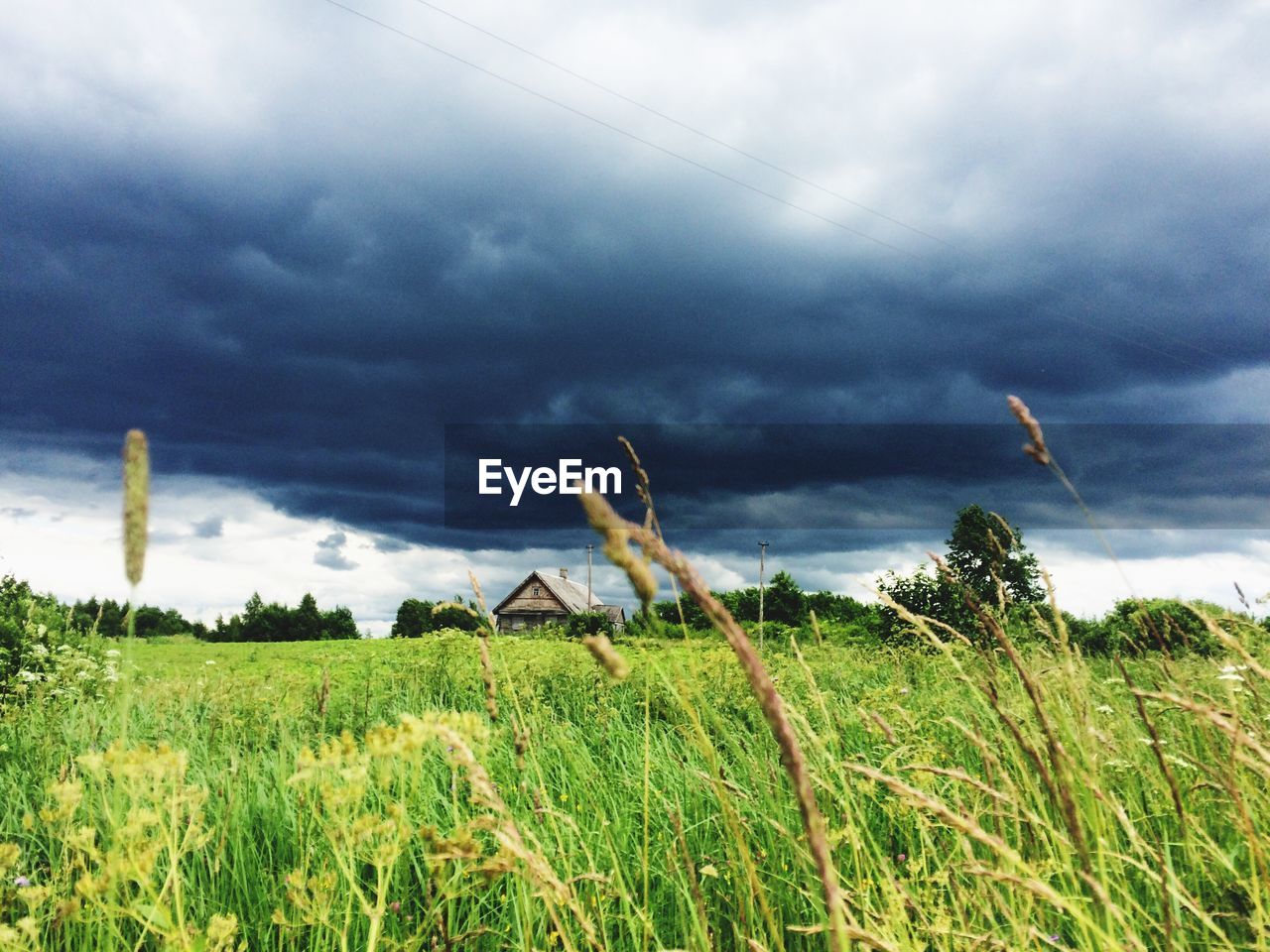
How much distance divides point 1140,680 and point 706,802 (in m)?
5.71

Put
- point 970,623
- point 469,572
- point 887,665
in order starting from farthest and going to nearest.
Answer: point 970,623
point 887,665
point 469,572

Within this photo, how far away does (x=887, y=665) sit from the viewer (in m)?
10.1

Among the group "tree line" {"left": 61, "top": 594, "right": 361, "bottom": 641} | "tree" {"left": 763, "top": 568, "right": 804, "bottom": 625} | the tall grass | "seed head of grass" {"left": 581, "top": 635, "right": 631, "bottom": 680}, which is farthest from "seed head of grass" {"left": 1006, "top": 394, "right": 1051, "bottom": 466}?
"tree line" {"left": 61, "top": 594, "right": 361, "bottom": 641}

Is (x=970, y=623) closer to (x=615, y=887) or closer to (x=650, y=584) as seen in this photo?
(x=615, y=887)

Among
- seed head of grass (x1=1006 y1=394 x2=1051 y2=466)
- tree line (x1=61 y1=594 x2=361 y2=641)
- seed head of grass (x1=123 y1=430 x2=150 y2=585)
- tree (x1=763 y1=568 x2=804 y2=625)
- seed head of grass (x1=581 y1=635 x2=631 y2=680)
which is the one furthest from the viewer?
tree line (x1=61 y1=594 x2=361 y2=641)

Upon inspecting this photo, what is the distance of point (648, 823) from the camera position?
2.71 meters

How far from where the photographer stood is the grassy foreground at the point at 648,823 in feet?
5.13

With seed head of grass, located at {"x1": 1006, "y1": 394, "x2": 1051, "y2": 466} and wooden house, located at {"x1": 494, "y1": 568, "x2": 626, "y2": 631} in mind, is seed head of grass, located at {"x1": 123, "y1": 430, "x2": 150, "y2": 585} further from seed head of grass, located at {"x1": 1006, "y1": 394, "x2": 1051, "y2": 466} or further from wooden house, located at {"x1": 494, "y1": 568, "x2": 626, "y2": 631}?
wooden house, located at {"x1": 494, "y1": 568, "x2": 626, "y2": 631}

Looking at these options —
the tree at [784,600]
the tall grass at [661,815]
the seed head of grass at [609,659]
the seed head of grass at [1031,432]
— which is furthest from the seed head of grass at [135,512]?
the tree at [784,600]

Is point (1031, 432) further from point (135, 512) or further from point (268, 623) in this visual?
point (268, 623)

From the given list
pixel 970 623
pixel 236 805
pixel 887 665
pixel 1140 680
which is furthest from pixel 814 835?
pixel 970 623

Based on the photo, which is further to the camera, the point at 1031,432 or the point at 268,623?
the point at 268,623

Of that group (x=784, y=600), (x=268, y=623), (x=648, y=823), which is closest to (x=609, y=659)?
(x=648, y=823)

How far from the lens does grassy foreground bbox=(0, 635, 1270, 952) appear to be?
5.13 feet
